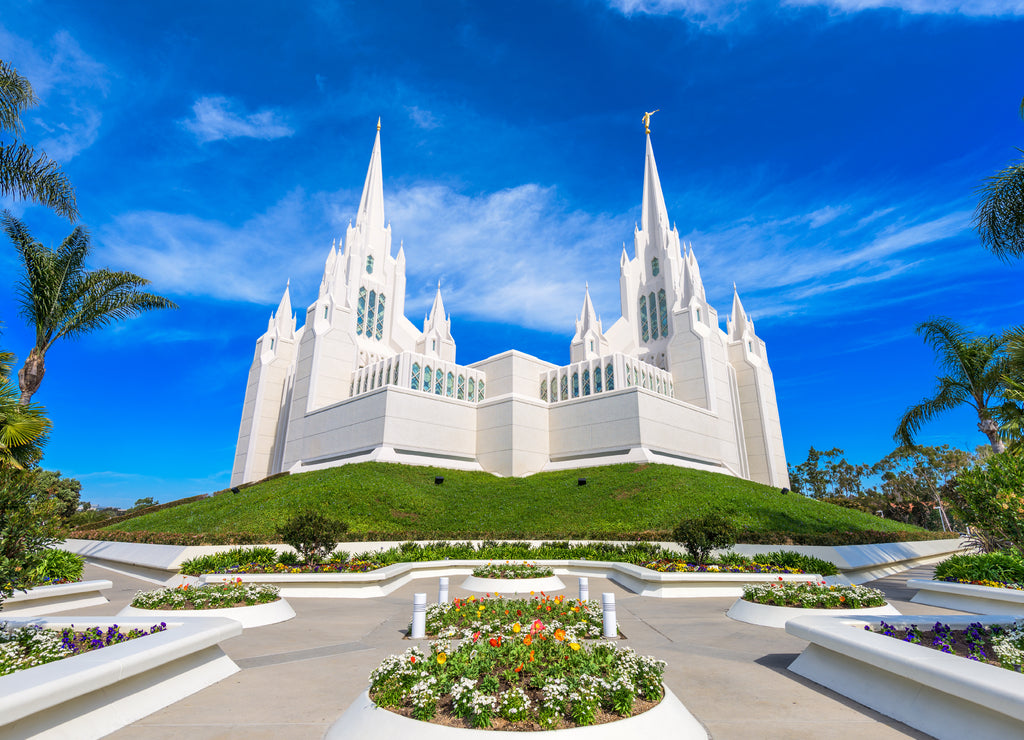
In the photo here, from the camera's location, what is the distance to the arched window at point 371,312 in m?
49.4

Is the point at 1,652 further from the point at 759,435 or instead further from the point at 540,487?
the point at 759,435

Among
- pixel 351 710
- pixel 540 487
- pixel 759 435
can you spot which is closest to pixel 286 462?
pixel 540 487

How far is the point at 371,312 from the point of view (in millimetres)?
50094

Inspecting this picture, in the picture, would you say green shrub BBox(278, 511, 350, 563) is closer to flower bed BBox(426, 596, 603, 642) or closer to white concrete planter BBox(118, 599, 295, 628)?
white concrete planter BBox(118, 599, 295, 628)

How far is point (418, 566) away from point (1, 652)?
11840 mm

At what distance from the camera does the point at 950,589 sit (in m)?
10.5

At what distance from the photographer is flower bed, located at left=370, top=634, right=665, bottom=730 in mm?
3719

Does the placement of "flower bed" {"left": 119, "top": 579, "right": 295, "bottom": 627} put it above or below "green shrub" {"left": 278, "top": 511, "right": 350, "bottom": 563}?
below

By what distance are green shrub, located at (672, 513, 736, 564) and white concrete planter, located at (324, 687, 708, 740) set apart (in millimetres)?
10027

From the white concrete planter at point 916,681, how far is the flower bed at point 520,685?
6.76ft

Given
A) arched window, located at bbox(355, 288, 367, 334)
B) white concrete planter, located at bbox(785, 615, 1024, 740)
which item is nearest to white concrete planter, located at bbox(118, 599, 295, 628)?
white concrete planter, located at bbox(785, 615, 1024, 740)

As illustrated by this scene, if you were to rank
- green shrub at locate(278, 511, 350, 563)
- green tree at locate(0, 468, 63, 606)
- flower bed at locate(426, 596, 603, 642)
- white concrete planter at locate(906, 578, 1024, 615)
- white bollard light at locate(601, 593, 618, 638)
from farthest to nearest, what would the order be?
1. green shrub at locate(278, 511, 350, 563)
2. white concrete planter at locate(906, 578, 1024, 615)
3. white bollard light at locate(601, 593, 618, 638)
4. flower bed at locate(426, 596, 603, 642)
5. green tree at locate(0, 468, 63, 606)

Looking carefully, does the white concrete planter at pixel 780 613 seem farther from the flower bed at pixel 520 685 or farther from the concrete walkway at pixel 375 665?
the flower bed at pixel 520 685

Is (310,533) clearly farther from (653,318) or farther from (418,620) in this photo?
(653,318)
